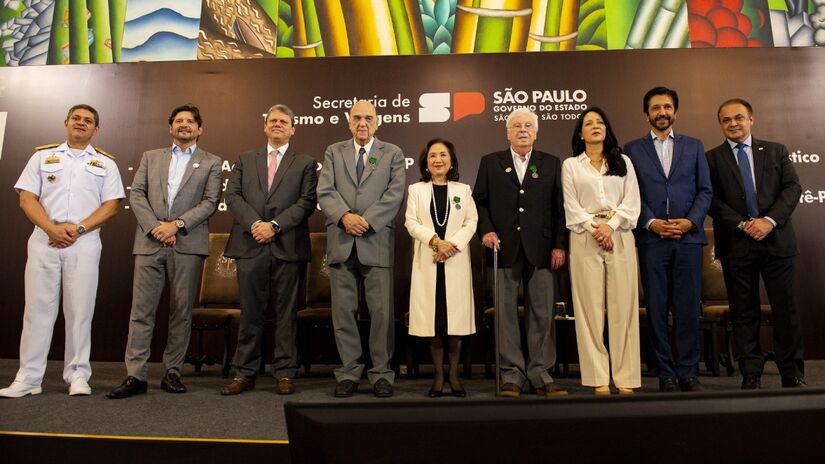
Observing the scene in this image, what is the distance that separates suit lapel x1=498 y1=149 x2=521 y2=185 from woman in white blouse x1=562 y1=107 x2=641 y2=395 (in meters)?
0.34

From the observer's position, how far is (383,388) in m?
3.25

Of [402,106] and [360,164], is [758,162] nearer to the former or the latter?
[360,164]

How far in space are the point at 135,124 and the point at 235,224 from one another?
2.32 m

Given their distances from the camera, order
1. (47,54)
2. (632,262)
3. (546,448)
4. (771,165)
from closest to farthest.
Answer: (546,448), (632,262), (771,165), (47,54)

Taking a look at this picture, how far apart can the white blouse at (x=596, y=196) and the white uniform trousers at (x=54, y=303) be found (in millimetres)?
2874

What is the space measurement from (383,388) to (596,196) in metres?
1.62

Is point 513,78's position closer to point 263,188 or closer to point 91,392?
point 263,188

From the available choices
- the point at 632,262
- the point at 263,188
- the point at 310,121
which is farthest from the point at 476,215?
the point at 310,121

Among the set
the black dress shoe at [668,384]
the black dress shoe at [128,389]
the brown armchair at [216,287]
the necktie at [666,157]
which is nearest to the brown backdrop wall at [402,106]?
the brown armchair at [216,287]

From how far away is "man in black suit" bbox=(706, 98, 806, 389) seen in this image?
3.28 metres

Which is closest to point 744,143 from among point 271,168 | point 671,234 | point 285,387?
point 671,234

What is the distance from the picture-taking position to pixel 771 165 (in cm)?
342

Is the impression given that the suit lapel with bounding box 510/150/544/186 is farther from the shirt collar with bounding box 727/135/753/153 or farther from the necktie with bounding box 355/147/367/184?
the shirt collar with bounding box 727/135/753/153

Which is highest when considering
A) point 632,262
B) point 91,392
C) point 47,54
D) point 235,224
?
point 47,54
